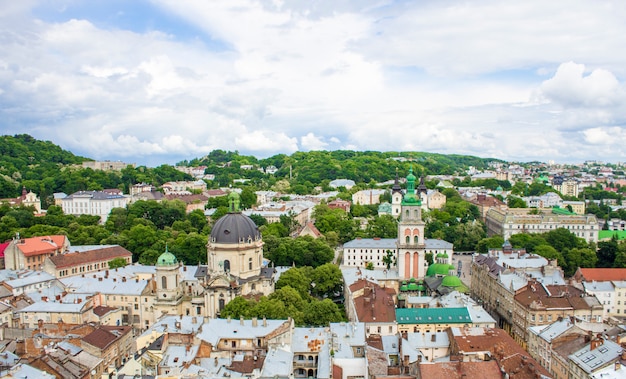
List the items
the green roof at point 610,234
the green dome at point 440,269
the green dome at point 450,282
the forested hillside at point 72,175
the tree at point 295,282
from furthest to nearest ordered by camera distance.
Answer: the forested hillside at point 72,175 < the green roof at point 610,234 < the green dome at point 440,269 < the green dome at point 450,282 < the tree at point 295,282

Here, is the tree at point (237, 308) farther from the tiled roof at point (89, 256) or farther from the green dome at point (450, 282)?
the tiled roof at point (89, 256)

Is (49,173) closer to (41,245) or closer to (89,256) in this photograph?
(41,245)

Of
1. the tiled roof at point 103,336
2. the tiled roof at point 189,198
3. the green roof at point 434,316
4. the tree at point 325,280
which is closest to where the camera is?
the tiled roof at point 103,336

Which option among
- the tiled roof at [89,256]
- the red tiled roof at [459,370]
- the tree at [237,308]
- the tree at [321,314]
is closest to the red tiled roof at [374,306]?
the tree at [321,314]

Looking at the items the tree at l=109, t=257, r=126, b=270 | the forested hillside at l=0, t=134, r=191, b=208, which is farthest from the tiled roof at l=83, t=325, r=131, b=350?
the forested hillside at l=0, t=134, r=191, b=208

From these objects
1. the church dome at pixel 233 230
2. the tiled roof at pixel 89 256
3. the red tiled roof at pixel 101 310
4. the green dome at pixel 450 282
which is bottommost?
the red tiled roof at pixel 101 310

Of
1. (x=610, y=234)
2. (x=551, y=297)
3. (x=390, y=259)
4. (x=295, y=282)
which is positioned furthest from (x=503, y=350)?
(x=610, y=234)

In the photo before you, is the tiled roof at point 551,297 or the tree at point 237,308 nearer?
the tree at point 237,308
